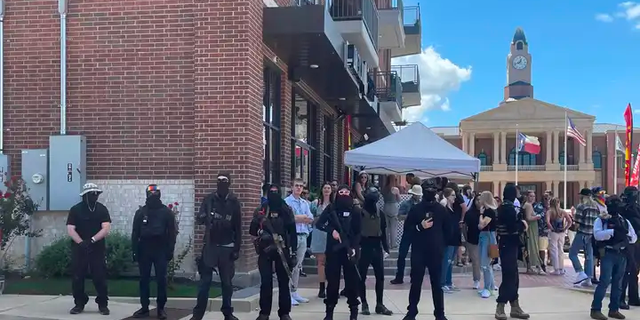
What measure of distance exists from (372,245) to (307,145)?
7.86 m

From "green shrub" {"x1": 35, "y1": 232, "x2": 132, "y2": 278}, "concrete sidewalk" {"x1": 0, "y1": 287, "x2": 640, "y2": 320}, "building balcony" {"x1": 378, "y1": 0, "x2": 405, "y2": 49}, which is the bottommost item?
"concrete sidewalk" {"x1": 0, "y1": 287, "x2": 640, "y2": 320}

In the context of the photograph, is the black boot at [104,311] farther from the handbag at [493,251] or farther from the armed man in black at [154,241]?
the handbag at [493,251]

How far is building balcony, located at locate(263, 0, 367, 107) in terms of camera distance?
1074cm

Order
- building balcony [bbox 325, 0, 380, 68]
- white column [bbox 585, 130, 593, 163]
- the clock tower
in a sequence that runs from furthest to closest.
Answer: the clock tower
white column [bbox 585, 130, 593, 163]
building balcony [bbox 325, 0, 380, 68]

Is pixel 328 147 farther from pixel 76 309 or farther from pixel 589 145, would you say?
pixel 589 145

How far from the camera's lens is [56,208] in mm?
10836

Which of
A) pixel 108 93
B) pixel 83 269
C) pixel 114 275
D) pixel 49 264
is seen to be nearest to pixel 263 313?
pixel 83 269

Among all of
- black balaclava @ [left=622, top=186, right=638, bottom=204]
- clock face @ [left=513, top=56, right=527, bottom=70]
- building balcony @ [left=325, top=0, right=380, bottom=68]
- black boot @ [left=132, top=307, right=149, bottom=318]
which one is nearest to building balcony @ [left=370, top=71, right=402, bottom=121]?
building balcony @ [left=325, top=0, right=380, bottom=68]

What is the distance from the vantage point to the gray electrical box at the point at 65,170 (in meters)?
10.8

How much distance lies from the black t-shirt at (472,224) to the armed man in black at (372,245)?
1.88 metres

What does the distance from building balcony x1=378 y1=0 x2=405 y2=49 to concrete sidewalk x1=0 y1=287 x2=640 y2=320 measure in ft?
43.4

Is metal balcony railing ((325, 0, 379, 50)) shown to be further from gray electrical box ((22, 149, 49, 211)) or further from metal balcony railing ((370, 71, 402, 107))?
gray electrical box ((22, 149, 49, 211))

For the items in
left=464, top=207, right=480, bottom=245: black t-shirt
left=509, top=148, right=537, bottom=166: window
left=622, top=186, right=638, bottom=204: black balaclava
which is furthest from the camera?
left=509, top=148, right=537, bottom=166: window

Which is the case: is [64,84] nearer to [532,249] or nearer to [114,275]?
[114,275]
